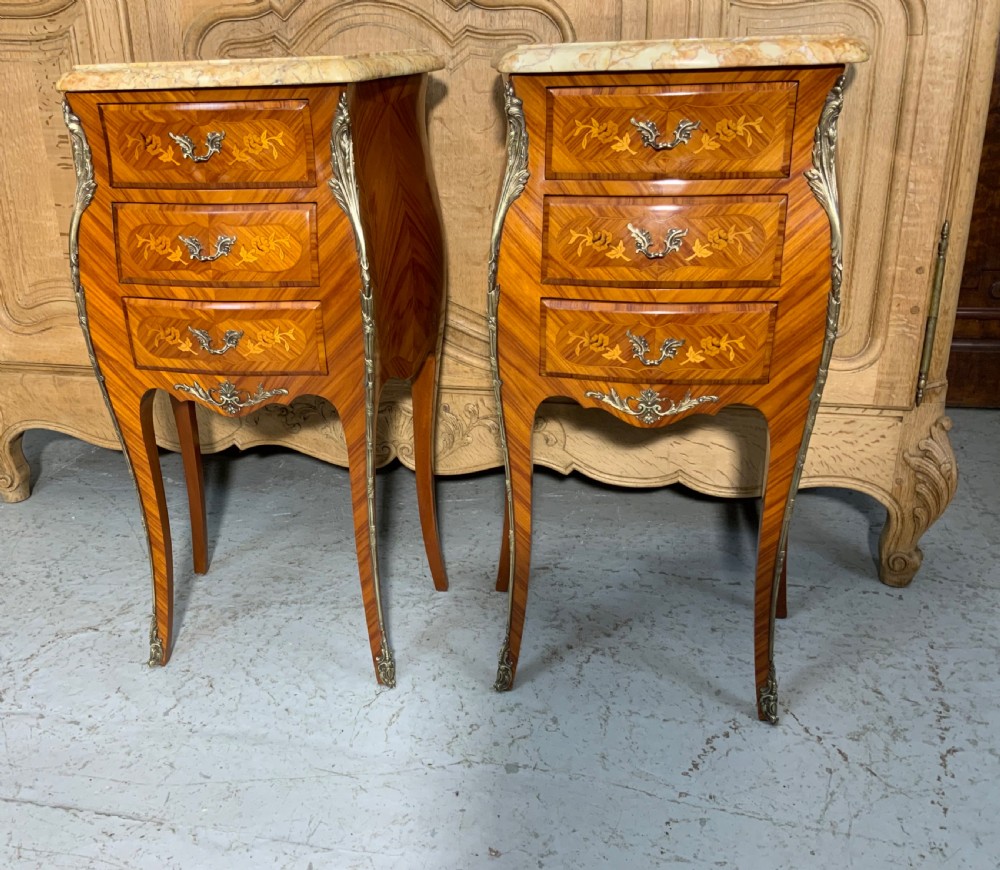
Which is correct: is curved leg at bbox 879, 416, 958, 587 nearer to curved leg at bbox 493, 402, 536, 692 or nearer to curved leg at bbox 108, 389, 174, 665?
curved leg at bbox 493, 402, 536, 692

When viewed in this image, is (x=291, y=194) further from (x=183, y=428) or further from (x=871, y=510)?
(x=871, y=510)

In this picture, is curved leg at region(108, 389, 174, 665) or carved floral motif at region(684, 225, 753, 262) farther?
curved leg at region(108, 389, 174, 665)

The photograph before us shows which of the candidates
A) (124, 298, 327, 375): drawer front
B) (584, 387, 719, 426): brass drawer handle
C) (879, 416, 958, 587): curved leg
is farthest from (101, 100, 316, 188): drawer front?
(879, 416, 958, 587): curved leg

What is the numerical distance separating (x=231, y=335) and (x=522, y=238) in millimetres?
469

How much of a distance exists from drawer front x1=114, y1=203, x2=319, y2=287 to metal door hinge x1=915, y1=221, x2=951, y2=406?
44.8 inches

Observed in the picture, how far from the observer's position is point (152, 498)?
155 cm

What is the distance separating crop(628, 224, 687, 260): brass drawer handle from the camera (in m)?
1.22

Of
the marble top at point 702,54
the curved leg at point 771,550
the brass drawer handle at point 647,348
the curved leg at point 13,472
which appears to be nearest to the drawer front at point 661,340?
the brass drawer handle at point 647,348

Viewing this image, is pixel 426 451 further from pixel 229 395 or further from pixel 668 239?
pixel 668 239

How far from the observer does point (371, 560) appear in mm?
1487

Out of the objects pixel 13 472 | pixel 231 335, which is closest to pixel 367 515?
pixel 231 335

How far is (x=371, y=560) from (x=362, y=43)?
1.03 m

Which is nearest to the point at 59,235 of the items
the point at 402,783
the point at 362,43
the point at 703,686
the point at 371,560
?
the point at 362,43

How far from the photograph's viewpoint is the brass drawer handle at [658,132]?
1.17 metres
